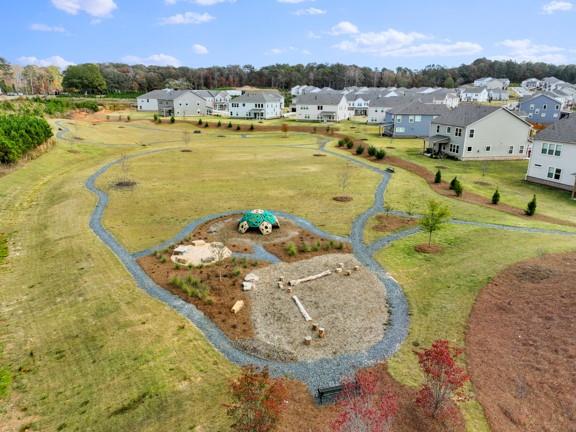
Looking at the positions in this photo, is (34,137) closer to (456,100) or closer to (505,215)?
(505,215)

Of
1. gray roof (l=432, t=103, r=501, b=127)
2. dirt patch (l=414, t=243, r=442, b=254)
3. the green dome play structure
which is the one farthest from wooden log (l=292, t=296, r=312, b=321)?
gray roof (l=432, t=103, r=501, b=127)

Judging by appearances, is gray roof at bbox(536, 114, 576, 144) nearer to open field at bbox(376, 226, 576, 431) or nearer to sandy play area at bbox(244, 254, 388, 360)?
open field at bbox(376, 226, 576, 431)

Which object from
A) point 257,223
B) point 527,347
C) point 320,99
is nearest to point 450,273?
point 527,347

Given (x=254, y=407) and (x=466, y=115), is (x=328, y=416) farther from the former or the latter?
(x=466, y=115)

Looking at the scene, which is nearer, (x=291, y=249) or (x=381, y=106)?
(x=291, y=249)

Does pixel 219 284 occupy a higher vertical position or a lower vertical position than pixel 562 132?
lower

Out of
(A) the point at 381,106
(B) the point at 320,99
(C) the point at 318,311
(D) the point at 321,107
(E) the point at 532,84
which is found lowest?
(C) the point at 318,311

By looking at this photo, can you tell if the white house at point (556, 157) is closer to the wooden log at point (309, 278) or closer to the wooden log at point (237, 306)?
the wooden log at point (309, 278)
